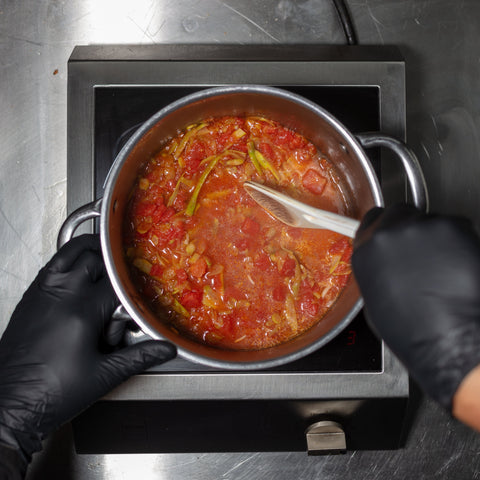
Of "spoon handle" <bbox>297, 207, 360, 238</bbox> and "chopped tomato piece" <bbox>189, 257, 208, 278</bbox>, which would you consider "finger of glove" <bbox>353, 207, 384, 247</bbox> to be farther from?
"chopped tomato piece" <bbox>189, 257, 208, 278</bbox>

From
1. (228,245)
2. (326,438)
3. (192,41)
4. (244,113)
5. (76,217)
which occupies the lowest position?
(326,438)

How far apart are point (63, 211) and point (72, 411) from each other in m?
0.64

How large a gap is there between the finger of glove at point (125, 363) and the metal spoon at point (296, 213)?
473 mm

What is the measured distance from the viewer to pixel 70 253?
1.25 metres

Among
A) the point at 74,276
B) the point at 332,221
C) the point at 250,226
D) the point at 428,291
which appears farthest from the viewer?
the point at 250,226

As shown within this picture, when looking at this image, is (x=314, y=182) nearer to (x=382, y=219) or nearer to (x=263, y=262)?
(x=263, y=262)

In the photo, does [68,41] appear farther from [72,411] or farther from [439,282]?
[439,282]

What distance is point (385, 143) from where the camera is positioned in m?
1.21

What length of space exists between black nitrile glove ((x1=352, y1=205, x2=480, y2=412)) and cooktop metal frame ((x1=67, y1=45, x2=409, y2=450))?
14.8 inches

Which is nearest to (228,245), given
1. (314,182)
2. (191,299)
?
(191,299)

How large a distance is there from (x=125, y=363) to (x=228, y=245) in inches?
16.4

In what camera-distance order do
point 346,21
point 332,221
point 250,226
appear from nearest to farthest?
point 332,221, point 250,226, point 346,21

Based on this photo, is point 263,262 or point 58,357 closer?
point 58,357

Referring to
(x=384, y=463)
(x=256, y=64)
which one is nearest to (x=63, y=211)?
(x=256, y=64)
